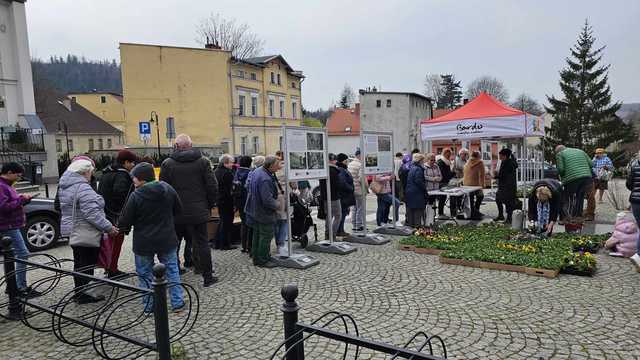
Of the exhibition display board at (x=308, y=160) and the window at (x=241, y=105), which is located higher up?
the window at (x=241, y=105)

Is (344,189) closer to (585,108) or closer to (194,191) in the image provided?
(194,191)

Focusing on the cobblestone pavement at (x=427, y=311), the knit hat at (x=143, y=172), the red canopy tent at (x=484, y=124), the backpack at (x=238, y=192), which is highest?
the red canopy tent at (x=484, y=124)

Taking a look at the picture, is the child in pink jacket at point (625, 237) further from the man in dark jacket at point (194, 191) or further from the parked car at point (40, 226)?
the parked car at point (40, 226)

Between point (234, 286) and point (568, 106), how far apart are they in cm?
3413

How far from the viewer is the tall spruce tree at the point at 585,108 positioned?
106ft

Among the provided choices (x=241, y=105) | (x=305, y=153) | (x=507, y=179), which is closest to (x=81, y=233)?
(x=305, y=153)

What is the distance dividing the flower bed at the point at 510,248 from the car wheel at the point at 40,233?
6.90m

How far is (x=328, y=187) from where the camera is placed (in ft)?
27.2

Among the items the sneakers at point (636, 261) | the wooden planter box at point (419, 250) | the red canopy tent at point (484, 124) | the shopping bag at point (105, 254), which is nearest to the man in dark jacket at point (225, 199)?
the shopping bag at point (105, 254)

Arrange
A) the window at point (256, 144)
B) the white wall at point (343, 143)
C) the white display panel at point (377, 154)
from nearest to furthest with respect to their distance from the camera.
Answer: the white display panel at point (377, 154) → the window at point (256, 144) → the white wall at point (343, 143)

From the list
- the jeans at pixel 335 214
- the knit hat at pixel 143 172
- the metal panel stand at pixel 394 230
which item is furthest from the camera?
the metal panel stand at pixel 394 230

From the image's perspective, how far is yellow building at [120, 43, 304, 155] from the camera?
122 feet

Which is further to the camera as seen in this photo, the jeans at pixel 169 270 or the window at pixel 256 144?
the window at pixel 256 144

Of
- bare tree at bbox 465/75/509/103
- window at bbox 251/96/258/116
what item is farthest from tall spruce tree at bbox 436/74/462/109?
window at bbox 251/96/258/116
